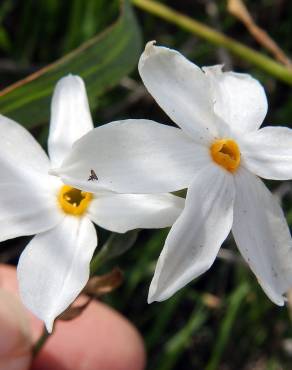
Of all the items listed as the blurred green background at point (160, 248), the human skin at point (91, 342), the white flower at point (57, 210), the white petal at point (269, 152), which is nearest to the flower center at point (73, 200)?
the white flower at point (57, 210)

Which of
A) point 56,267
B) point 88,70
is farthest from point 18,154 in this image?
point 88,70

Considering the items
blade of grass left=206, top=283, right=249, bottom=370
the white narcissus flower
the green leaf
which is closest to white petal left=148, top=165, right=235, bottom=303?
the white narcissus flower

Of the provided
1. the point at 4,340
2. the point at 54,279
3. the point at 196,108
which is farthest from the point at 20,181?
the point at 4,340

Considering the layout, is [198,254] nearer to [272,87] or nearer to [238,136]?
[238,136]

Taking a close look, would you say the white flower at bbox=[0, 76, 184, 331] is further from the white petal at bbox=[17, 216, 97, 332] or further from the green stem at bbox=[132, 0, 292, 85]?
the green stem at bbox=[132, 0, 292, 85]

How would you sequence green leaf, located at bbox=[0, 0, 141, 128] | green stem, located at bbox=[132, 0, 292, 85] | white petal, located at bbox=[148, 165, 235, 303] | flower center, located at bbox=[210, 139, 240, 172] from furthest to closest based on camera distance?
green stem, located at bbox=[132, 0, 292, 85]
green leaf, located at bbox=[0, 0, 141, 128]
flower center, located at bbox=[210, 139, 240, 172]
white petal, located at bbox=[148, 165, 235, 303]

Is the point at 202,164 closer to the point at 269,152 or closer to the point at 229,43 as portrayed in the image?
the point at 269,152
